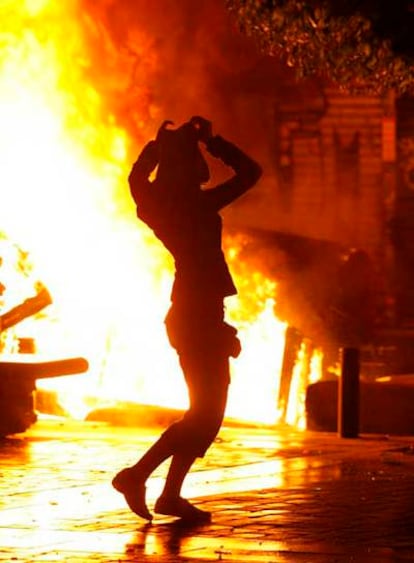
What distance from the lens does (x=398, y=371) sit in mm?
23469

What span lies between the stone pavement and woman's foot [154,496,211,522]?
2.3 inches

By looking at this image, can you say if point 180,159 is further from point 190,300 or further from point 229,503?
point 229,503

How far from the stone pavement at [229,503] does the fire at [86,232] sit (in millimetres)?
7748

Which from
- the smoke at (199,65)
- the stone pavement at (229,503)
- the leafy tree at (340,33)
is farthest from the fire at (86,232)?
the leafy tree at (340,33)

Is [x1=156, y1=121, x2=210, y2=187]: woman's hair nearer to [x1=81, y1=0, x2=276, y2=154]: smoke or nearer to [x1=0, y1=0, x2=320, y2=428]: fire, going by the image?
[x1=0, y1=0, x2=320, y2=428]: fire

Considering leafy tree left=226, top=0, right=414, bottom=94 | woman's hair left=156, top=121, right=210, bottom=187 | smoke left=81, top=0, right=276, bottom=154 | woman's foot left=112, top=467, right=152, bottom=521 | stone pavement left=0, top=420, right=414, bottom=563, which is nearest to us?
stone pavement left=0, top=420, right=414, bottom=563

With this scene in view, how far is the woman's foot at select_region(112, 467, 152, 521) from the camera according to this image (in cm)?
793

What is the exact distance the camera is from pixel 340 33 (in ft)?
33.5

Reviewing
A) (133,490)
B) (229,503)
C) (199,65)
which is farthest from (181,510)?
(199,65)

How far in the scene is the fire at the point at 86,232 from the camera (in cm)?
2155

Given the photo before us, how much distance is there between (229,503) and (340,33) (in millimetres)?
3169

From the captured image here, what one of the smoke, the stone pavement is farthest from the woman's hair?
the smoke

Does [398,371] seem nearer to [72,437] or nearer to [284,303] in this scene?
[284,303]

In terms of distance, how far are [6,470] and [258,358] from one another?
12.2 meters
